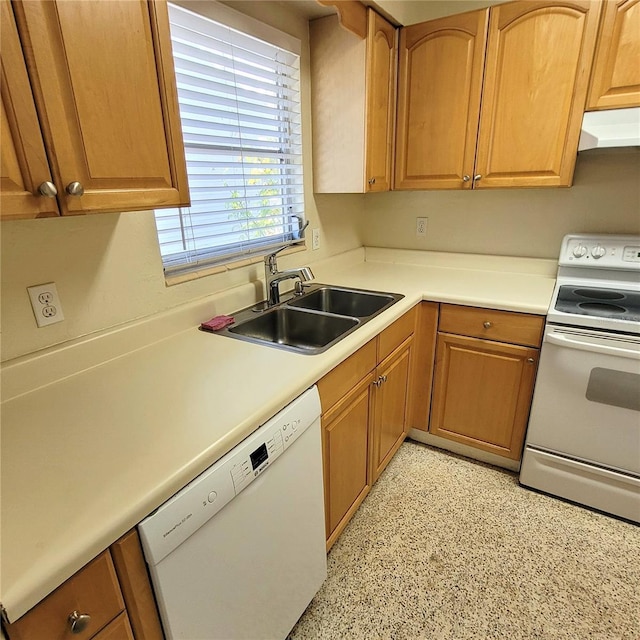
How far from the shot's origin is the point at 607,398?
63.7 inches

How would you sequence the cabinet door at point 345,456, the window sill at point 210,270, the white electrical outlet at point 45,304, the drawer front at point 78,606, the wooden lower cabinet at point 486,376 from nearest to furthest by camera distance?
the drawer front at point 78,606 < the white electrical outlet at point 45,304 < the cabinet door at point 345,456 < the window sill at point 210,270 < the wooden lower cabinet at point 486,376

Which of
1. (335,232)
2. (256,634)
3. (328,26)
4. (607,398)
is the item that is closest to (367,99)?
(328,26)

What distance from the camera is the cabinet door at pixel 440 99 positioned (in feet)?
6.15

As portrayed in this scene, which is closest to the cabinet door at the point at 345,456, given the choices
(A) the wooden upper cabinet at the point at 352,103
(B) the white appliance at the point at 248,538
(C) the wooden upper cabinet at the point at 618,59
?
(B) the white appliance at the point at 248,538

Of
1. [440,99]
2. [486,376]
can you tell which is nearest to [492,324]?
[486,376]

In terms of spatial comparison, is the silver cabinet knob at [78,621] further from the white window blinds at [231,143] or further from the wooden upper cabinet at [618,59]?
the wooden upper cabinet at [618,59]

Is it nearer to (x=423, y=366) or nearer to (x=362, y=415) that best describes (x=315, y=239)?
(x=423, y=366)

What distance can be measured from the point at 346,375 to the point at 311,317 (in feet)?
1.41

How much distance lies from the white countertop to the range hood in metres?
0.71

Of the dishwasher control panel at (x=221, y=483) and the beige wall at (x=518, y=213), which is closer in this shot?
the dishwasher control panel at (x=221, y=483)

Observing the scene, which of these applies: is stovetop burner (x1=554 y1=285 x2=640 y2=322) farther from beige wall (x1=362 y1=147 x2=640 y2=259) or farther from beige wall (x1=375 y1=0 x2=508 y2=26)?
beige wall (x1=375 y1=0 x2=508 y2=26)

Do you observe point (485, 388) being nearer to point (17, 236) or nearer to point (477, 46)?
point (477, 46)

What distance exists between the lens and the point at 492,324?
72.5 inches

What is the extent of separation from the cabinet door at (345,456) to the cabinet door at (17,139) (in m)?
0.96
